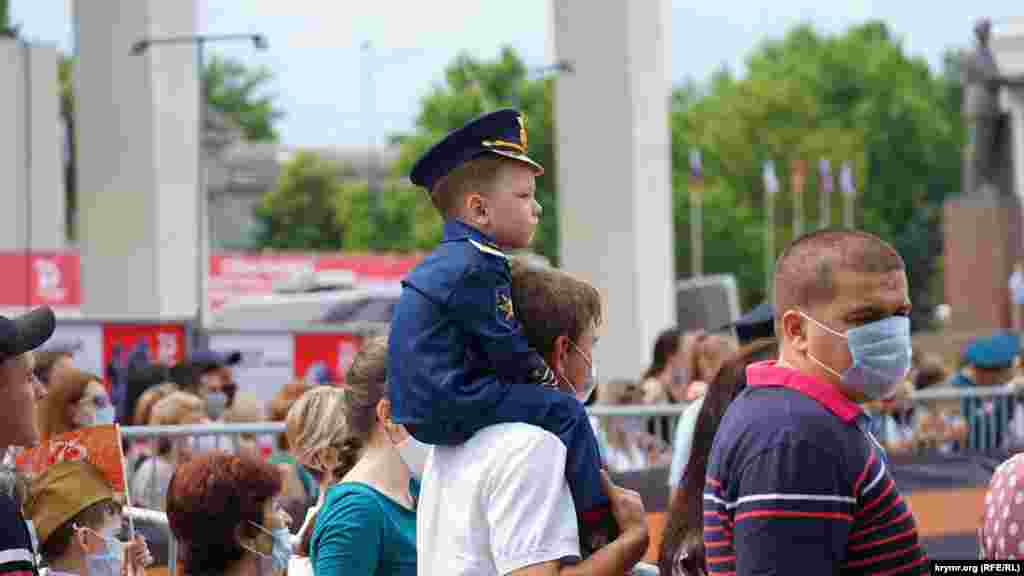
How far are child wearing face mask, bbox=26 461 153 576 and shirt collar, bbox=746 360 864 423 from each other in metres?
2.31

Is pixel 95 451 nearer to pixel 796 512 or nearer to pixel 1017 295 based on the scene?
pixel 796 512

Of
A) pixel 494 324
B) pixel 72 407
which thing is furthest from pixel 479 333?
pixel 72 407

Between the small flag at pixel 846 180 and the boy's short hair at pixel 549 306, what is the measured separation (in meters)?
76.3

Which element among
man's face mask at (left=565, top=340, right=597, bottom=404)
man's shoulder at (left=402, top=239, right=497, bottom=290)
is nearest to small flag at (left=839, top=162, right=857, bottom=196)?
man's face mask at (left=565, top=340, right=597, bottom=404)

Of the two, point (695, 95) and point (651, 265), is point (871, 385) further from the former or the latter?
point (695, 95)

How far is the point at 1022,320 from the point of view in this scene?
1870 inches

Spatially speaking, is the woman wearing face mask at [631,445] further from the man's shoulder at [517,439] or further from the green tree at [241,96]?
the green tree at [241,96]

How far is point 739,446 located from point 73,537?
238cm

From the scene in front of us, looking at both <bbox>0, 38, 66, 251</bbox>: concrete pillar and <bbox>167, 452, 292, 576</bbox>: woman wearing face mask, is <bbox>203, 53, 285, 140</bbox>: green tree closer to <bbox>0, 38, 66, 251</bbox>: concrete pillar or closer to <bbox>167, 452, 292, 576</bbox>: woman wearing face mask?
<bbox>0, 38, 66, 251</bbox>: concrete pillar

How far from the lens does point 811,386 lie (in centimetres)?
355

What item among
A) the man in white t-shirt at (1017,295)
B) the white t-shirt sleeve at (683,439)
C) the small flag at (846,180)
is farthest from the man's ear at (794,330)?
the small flag at (846,180)

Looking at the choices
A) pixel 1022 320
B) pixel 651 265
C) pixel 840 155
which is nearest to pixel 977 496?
pixel 651 265

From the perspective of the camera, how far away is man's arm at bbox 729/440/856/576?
3365 mm

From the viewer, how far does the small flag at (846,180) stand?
260ft
